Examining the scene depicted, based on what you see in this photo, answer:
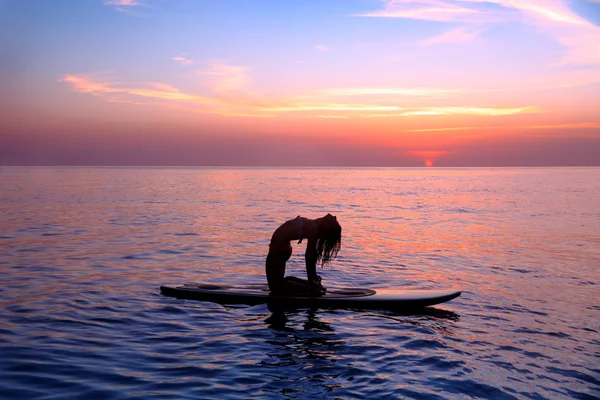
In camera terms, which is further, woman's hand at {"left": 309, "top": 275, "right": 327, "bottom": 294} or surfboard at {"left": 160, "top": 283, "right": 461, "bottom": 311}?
woman's hand at {"left": 309, "top": 275, "right": 327, "bottom": 294}

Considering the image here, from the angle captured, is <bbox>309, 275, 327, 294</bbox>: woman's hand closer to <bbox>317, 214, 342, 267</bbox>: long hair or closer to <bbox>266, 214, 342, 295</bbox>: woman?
<bbox>266, 214, 342, 295</bbox>: woman

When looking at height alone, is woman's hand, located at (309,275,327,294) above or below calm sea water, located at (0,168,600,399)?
above

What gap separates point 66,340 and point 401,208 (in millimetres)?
33899

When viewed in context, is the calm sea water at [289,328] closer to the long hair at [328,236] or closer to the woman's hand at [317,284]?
the woman's hand at [317,284]

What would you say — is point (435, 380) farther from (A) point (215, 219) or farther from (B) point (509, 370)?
(A) point (215, 219)

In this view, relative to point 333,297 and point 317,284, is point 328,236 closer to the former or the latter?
point 317,284

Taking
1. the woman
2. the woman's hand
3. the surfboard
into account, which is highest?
the woman

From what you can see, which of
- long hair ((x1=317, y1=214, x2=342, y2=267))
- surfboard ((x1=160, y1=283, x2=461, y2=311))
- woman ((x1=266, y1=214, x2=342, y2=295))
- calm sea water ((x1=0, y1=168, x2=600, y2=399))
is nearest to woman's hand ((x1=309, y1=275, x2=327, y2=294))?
woman ((x1=266, y1=214, x2=342, y2=295))

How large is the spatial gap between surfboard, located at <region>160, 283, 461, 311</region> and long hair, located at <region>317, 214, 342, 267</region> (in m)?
0.94

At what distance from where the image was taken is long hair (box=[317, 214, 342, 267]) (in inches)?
392

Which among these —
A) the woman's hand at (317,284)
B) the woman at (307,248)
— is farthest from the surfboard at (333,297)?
the woman at (307,248)

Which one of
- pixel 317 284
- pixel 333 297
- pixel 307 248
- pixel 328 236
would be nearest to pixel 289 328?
pixel 333 297

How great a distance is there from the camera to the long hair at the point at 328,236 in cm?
995

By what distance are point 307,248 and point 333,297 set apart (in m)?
1.13
